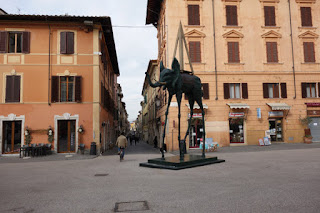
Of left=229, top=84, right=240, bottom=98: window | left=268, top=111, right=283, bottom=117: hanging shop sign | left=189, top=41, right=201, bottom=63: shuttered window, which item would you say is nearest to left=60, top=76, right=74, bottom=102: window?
left=189, top=41, right=201, bottom=63: shuttered window

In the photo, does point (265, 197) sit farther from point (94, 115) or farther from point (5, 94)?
point (5, 94)

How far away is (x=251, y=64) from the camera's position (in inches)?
957

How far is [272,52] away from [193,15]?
8.04 meters

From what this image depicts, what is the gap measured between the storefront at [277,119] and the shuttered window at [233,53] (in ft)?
16.3

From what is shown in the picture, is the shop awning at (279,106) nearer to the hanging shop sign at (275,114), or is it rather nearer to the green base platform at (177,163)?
the hanging shop sign at (275,114)

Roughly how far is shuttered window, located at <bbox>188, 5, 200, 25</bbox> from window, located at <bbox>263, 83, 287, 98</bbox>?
27.6 ft

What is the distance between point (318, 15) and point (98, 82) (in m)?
21.8

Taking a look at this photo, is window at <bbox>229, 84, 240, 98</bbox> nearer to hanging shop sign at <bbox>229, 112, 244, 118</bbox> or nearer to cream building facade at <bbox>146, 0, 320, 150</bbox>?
cream building facade at <bbox>146, 0, 320, 150</bbox>

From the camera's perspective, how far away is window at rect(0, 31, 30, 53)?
760 inches

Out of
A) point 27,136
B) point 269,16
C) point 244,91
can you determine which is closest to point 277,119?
point 244,91

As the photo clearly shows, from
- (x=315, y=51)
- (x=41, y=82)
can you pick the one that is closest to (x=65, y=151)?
(x=41, y=82)

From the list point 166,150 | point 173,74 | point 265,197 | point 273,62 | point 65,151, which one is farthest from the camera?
point 273,62

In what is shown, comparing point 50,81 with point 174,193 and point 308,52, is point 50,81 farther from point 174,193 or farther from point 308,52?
point 308,52

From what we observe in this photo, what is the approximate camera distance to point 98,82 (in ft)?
64.8
